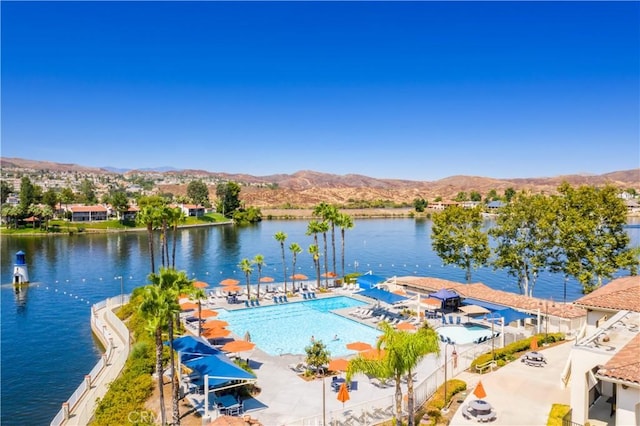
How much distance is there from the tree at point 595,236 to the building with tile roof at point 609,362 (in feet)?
54.7

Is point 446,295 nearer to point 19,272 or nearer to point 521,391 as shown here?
point 521,391

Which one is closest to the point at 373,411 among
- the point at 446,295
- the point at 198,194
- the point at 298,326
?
the point at 298,326

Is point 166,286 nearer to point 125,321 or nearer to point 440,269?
point 125,321

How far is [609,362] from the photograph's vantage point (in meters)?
14.5

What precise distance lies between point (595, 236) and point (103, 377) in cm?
3785

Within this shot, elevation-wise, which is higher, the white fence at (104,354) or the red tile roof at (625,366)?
the red tile roof at (625,366)

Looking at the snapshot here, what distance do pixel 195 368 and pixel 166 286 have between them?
4251 mm

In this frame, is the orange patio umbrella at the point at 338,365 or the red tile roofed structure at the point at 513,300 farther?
the red tile roofed structure at the point at 513,300

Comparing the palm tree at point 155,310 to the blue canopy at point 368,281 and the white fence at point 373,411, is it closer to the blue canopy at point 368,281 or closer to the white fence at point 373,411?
the white fence at point 373,411

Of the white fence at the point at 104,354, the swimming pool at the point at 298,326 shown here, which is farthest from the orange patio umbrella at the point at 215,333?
the white fence at the point at 104,354

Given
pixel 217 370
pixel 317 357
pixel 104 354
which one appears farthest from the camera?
pixel 104 354

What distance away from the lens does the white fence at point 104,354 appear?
69.6ft

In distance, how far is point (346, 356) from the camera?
29.0 m

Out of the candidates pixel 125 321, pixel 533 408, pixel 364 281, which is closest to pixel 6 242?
pixel 125 321
